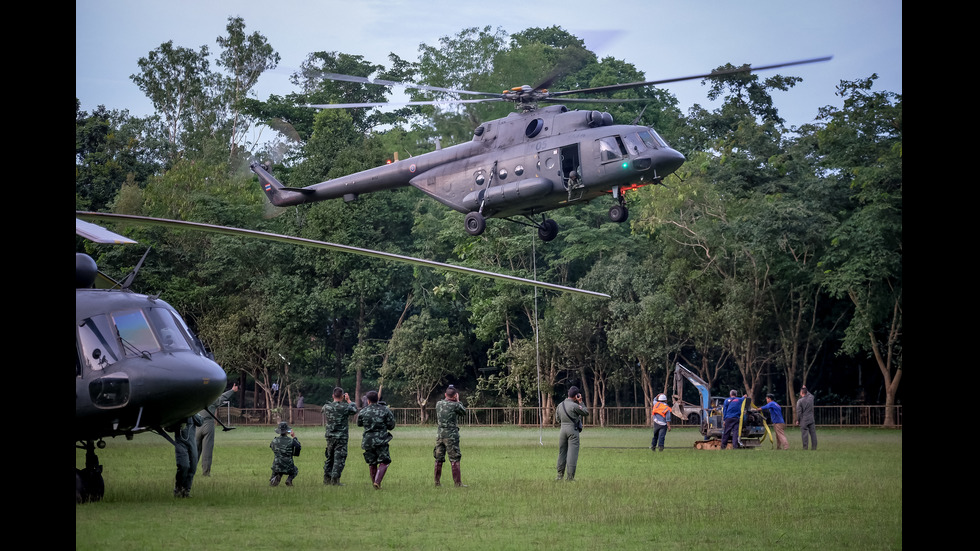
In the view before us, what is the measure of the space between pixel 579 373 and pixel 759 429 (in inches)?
779

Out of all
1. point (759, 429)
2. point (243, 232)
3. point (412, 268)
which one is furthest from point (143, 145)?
point (243, 232)

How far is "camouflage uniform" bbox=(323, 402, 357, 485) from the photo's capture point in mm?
14867

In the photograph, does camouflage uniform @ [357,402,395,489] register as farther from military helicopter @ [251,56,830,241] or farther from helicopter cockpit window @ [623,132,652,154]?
helicopter cockpit window @ [623,132,652,154]

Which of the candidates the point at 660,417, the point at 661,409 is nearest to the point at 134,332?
the point at 661,409

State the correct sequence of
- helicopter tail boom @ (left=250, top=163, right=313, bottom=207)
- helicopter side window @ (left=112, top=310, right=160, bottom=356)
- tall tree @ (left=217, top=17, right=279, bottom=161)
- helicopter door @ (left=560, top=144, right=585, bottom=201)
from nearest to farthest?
helicopter side window @ (left=112, top=310, right=160, bottom=356)
helicopter door @ (left=560, top=144, right=585, bottom=201)
helicopter tail boom @ (left=250, top=163, right=313, bottom=207)
tall tree @ (left=217, top=17, right=279, bottom=161)

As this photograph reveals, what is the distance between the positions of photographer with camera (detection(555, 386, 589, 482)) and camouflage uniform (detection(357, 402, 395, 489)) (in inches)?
98.5

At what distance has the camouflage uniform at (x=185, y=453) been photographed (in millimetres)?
13094

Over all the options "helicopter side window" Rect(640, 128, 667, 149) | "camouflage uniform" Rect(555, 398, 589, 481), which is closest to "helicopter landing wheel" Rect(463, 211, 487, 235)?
"helicopter side window" Rect(640, 128, 667, 149)

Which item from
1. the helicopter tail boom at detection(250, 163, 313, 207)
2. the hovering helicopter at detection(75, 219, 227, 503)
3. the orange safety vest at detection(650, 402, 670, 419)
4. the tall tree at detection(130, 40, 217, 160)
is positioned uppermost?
the tall tree at detection(130, 40, 217, 160)

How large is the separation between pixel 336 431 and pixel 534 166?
5692 mm

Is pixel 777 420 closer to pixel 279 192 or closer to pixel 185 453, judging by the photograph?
pixel 279 192

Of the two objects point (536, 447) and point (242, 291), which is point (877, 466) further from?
point (242, 291)

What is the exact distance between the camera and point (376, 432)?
1433 cm

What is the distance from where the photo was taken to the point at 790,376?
36.9m
